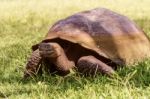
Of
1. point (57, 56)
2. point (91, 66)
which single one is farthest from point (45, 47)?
point (91, 66)

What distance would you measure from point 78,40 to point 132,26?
1.19 meters

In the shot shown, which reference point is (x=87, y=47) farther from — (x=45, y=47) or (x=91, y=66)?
(x=45, y=47)

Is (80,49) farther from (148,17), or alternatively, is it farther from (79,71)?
(148,17)

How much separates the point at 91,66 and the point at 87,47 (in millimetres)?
365

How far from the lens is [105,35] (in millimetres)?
6613

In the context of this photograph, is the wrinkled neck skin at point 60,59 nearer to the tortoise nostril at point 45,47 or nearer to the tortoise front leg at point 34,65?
the tortoise nostril at point 45,47

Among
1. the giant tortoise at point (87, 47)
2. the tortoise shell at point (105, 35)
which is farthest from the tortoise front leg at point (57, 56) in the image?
the tortoise shell at point (105, 35)

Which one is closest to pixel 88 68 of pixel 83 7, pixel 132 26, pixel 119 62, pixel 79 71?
pixel 79 71

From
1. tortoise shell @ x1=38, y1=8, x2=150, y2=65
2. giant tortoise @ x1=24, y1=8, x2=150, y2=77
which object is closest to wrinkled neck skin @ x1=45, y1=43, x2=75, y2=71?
giant tortoise @ x1=24, y1=8, x2=150, y2=77

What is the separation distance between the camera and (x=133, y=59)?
6742 millimetres

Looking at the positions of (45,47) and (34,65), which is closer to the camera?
(45,47)

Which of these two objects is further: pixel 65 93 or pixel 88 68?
pixel 88 68

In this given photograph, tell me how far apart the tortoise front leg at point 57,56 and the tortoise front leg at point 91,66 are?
265mm

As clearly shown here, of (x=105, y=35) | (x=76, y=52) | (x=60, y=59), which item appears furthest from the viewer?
(x=105, y=35)
